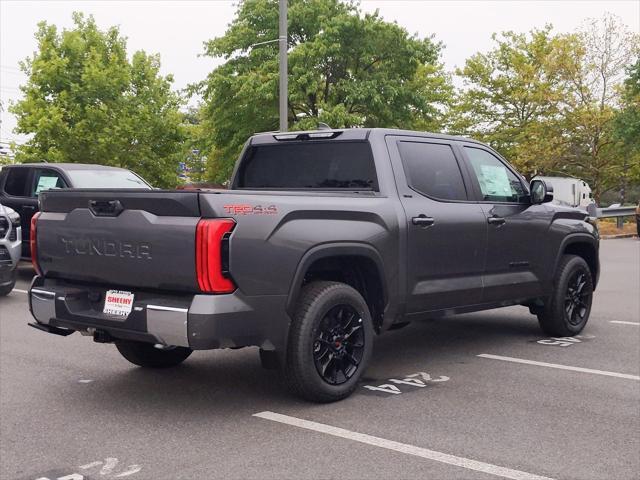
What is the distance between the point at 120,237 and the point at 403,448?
2164 millimetres

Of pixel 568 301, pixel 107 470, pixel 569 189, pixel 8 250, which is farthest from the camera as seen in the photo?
pixel 569 189

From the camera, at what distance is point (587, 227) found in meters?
8.16

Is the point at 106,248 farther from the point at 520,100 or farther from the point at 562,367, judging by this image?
the point at 520,100

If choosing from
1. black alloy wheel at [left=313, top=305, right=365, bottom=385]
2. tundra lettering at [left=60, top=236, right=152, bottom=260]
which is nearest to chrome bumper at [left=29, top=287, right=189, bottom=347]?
tundra lettering at [left=60, top=236, right=152, bottom=260]

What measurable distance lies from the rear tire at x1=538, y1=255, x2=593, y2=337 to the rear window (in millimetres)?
2683

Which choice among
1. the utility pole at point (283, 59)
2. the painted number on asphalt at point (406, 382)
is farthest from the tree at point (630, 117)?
the painted number on asphalt at point (406, 382)

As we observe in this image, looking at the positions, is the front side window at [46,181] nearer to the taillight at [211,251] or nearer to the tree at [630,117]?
the taillight at [211,251]

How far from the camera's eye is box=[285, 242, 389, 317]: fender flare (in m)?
5.11

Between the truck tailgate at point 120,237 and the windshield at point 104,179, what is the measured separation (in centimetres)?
641

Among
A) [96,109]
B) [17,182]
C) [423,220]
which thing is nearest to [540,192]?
[423,220]

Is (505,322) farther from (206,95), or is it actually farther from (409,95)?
(206,95)

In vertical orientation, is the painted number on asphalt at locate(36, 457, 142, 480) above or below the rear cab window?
below

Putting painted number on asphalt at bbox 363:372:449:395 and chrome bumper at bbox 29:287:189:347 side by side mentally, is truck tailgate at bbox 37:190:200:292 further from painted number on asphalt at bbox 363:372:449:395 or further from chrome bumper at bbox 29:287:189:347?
painted number on asphalt at bbox 363:372:449:395

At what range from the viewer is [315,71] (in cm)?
3162
